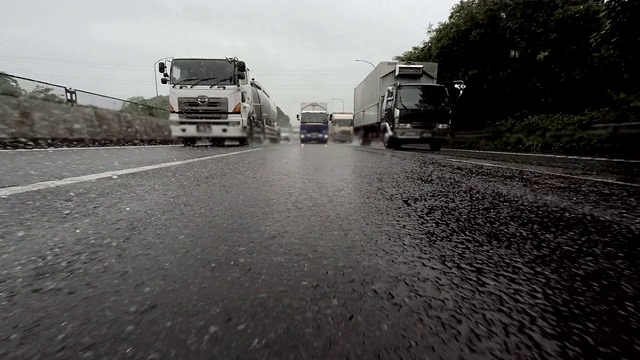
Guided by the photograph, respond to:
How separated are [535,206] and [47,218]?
2668 millimetres

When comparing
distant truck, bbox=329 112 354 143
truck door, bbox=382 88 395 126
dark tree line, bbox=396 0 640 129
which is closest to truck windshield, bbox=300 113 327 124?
distant truck, bbox=329 112 354 143

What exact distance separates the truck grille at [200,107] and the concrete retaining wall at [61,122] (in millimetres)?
2105

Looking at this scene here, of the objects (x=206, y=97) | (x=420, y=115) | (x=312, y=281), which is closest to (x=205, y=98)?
(x=206, y=97)

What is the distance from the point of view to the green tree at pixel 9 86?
26.5ft

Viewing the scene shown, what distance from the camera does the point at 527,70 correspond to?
57.0 ft

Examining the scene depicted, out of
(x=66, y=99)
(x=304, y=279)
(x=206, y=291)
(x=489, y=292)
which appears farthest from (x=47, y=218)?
(x=66, y=99)

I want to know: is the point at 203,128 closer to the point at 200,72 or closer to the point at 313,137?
the point at 200,72

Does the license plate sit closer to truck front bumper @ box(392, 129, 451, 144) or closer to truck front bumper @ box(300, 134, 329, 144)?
truck front bumper @ box(392, 129, 451, 144)

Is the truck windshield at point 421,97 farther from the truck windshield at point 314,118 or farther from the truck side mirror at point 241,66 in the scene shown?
the truck windshield at point 314,118

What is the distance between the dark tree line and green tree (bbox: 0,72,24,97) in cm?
1704

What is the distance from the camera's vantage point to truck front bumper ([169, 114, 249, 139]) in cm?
1246

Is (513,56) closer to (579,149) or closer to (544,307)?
(579,149)

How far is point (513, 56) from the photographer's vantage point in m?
17.3

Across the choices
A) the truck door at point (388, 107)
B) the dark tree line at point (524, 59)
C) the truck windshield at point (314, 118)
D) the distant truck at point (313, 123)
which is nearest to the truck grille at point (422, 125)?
the truck door at point (388, 107)
